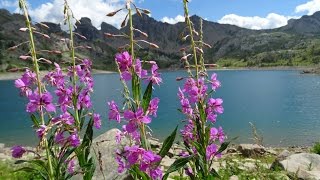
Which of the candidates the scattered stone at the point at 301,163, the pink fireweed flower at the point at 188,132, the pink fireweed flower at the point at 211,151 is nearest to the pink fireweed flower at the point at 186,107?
the pink fireweed flower at the point at 188,132

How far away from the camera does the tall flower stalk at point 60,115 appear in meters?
4.49

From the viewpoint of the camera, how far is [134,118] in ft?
12.6

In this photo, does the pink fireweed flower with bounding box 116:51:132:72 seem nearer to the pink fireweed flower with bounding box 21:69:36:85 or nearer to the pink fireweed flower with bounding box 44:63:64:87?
the pink fireweed flower with bounding box 21:69:36:85

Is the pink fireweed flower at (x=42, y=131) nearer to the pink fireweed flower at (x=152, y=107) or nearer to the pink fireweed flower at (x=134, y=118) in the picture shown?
the pink fireweed flower at (x=134, y=118)

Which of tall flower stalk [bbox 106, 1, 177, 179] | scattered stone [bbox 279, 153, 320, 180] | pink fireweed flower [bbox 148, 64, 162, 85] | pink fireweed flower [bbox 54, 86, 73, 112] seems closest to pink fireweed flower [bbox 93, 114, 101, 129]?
pink fireweed flower [bbox 54, 86, 73, 112]

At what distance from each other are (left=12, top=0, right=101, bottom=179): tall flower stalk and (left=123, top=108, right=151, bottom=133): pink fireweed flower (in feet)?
2.73

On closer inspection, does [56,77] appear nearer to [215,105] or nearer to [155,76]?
[155,76]

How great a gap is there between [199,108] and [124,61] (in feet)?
6.79

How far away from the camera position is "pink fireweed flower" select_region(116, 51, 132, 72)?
3956 mm

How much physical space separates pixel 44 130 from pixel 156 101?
119cm

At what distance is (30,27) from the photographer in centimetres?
465

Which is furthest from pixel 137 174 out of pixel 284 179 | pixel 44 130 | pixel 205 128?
pixel 284 179

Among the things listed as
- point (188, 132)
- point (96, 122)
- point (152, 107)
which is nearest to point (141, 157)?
point (152, 107)

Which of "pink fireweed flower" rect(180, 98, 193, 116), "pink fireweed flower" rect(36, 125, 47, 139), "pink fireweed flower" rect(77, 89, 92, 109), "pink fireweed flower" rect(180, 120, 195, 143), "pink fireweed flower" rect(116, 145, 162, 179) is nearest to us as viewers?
"pink fireweed flower" rect(116, 145, 162, 179)
